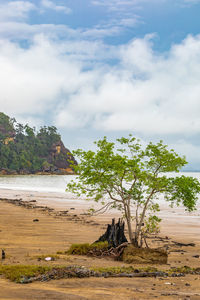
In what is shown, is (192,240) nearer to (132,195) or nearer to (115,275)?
(132,195)

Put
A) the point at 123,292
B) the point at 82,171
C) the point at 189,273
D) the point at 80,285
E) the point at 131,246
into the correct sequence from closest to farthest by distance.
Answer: the point at 123,292, the point at 80,285, the point at 189,273, the point at 131,246, the point at 82,171

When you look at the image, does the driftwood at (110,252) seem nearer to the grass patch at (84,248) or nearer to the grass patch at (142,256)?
the grass patch at (84,248)

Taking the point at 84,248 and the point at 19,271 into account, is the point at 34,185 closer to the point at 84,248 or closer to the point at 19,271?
the point at 84,248

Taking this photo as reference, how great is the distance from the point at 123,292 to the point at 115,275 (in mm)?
1639

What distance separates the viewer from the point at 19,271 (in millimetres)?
7652

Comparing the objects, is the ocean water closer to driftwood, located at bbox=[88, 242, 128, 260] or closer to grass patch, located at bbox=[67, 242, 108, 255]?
grass patch, located at bbox=[67, 242, 108, 255]

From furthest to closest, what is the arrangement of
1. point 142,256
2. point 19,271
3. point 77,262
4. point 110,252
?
point 110,252, point 142,256, point 77,262, point 19,271

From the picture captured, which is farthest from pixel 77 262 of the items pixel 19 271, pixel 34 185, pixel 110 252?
pixel 34 185

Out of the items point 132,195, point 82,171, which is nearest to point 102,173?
point 82,171

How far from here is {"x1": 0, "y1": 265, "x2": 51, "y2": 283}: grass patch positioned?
7.31 meters

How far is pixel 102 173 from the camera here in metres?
12.1

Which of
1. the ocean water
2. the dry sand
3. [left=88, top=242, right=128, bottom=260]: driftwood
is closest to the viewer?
the dry sand

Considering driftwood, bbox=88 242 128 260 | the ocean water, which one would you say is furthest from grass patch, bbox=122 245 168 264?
the ocean water

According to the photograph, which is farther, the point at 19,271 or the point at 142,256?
the point at 142,256
